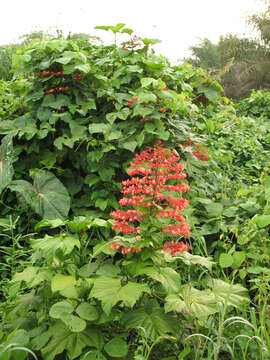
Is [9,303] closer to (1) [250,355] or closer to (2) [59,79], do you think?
(1) [250,355]

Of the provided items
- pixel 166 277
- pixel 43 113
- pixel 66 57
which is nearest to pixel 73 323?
pixel 166 277

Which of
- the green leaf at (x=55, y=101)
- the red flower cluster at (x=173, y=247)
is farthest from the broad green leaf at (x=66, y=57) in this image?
A: the red flower cluster at (x=173, y=247)

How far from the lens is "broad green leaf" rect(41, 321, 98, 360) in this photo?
1287 millimetres

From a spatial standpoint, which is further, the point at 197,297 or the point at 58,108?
the point at 58,108

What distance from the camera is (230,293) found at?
1.51 m

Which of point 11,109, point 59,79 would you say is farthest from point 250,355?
point 11,109

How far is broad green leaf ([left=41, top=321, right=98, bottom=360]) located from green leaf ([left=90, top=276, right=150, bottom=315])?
19 cm

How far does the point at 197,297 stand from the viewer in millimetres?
1420

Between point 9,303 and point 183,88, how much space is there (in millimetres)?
2123

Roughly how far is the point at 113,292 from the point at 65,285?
21cm

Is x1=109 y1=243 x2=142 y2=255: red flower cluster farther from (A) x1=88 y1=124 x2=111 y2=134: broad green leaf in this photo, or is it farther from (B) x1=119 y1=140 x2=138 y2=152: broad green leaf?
(A) x1=88 y1=124 x2=111 y2=134: broad green leaf

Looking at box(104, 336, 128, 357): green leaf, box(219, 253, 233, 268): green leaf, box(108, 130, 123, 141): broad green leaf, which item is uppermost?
box(108, 130, 123, 141): broad green leaf

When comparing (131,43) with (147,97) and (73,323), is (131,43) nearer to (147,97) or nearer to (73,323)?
(147,97)

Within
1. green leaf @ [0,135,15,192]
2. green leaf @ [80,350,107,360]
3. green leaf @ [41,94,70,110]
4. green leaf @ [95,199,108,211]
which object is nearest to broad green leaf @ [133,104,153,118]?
green leaf @ [41,94,70,110]
